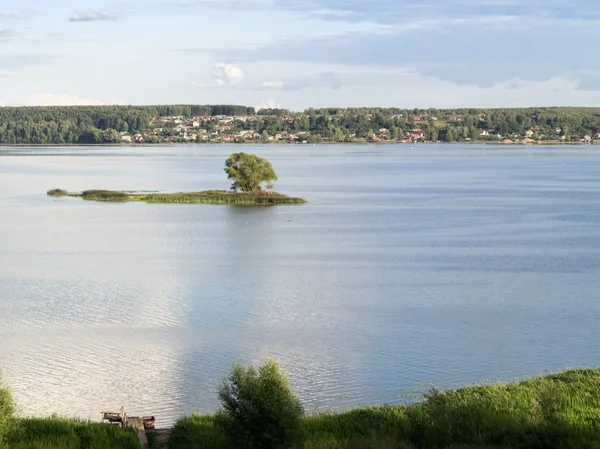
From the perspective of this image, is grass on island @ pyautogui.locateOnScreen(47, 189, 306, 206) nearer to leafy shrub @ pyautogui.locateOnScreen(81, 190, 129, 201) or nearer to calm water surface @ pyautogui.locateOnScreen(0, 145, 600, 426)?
leafy shrub @ pyautogui.locateOnScreen(81, 190, 129, 201)

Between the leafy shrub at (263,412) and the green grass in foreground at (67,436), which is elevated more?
the leafy shrub at (263,412)

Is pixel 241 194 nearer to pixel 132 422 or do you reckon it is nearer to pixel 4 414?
pixel 132 422

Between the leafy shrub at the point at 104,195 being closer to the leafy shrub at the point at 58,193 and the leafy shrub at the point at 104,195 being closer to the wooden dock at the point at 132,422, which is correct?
the leafy shrub at the point at 58,193

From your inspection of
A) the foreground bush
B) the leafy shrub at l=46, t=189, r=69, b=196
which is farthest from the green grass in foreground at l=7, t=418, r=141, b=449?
the leafy shrub at l=46, t=189, r=69, b=196

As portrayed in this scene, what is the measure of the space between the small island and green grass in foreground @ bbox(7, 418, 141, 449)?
44.8m

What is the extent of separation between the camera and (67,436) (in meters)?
14.9

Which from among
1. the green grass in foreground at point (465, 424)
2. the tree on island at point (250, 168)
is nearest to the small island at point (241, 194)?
the tree on island at point (250, 168)

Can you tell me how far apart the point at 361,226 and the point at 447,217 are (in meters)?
6.88

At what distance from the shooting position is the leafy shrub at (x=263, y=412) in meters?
13.9

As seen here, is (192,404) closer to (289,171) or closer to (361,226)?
(361,226)

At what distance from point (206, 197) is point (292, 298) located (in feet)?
111

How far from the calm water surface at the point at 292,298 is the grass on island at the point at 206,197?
6.83ft

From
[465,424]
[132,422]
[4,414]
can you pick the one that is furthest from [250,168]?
[465,424]

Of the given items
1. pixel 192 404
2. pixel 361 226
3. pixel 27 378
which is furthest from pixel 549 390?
pixel 361 226
